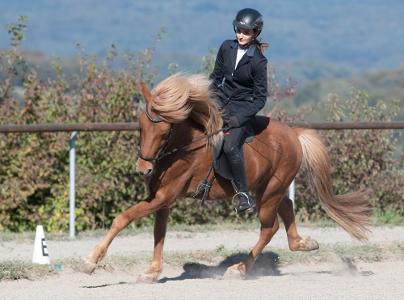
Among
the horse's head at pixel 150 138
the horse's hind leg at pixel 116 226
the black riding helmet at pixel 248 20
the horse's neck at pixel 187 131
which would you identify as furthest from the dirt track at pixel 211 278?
the black riding helmet at pixel 248 20

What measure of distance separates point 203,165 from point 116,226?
104 cm

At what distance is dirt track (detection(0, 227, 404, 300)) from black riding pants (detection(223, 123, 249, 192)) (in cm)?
90

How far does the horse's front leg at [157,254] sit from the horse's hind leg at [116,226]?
0.43 meters

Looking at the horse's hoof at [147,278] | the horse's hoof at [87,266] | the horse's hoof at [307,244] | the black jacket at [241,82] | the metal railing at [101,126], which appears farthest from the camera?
the metal railing at [101,126]

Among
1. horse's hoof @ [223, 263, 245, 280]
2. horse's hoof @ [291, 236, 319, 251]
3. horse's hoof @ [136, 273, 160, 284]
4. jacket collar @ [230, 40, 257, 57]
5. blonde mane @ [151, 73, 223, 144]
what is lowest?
horse's hoof @ [223, 263, 245, 280]

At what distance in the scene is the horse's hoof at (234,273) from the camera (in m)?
9.94

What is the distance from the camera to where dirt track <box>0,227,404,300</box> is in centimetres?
874

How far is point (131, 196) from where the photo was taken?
555 inches

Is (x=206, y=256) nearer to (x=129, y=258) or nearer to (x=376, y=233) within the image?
(x=129, y=258)

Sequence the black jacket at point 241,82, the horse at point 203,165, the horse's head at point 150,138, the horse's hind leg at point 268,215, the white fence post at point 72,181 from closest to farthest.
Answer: the horse's head at point 150,138 < the horse at point 203,165 < the black jacket at point 241,82 < the horse's hind leg at point 268,215 < the white fence post at point 72,181

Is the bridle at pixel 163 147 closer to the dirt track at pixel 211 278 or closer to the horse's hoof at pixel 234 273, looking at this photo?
the dirt track at pixel 211 278

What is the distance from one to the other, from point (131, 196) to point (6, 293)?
5.23 metres

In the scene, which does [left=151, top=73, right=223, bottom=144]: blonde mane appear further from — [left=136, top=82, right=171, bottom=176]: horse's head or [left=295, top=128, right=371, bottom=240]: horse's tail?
[left=295, top=128, right=371, bottom=240]: horse's tail

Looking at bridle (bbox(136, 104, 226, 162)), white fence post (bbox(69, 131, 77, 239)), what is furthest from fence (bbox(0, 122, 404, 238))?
bridle (bbox(136, 104, 226, 162))
